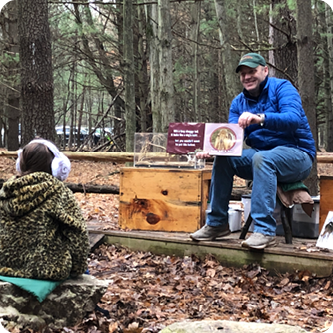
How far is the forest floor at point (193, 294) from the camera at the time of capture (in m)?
2.72

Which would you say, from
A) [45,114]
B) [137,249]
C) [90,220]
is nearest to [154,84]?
[45,114]

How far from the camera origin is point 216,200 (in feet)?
12.8

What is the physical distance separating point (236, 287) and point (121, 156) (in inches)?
123

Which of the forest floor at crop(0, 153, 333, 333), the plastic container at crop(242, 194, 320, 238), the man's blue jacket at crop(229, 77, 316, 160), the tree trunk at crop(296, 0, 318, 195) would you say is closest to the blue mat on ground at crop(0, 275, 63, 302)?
the forest floor at crop(0, 153, 333, 333)

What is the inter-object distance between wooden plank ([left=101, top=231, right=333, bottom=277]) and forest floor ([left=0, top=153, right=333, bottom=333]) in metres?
0.07

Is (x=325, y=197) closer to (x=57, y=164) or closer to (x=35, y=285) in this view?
(x=57, y=164)

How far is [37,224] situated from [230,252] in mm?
1924

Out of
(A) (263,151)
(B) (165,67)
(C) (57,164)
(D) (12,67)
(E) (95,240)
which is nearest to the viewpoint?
(C) (57,164)

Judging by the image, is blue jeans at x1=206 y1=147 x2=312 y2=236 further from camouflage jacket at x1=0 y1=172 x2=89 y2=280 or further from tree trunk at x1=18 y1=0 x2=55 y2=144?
tree trunk at x1=18 y1=0 x2=55 y2=144

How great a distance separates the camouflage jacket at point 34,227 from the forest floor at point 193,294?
0.39 metres

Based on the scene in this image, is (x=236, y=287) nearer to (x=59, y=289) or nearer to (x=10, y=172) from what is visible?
(x=59, y=289)

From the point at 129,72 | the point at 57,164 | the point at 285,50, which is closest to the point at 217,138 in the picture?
the point at 57,164

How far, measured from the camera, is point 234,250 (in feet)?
12.3

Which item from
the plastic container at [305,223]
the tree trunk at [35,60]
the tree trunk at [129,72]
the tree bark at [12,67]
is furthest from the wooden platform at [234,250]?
the tree bark at [12,67]
